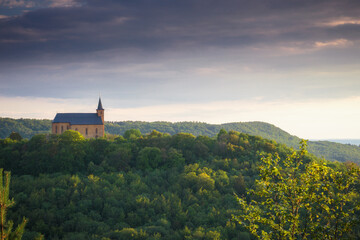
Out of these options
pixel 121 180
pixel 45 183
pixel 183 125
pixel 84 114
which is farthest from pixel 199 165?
pixel 183 125

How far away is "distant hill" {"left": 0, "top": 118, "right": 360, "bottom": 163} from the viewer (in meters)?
166

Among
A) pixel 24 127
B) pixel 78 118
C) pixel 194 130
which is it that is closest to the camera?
pixel 78 118

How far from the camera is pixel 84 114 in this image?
99.6 m

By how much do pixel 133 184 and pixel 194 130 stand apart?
125660 mm

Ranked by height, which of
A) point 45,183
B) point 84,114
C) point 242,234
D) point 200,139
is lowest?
point 242,234

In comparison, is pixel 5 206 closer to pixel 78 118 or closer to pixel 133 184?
pixel 133 184

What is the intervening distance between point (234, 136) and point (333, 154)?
11289 centimetres

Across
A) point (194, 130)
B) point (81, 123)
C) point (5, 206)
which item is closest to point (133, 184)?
point (81, 123)

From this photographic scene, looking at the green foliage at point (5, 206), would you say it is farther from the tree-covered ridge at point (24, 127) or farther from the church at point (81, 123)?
the tree-covered ridge at point (24, 127)

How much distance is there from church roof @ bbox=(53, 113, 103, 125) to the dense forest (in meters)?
15.0

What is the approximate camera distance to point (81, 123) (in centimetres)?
9731

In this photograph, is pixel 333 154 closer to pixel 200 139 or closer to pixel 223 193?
pixel 200 139

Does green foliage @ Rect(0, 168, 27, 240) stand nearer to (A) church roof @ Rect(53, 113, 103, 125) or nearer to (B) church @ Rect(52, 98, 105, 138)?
(B) church @ Rect(52, 98, 105, 138)

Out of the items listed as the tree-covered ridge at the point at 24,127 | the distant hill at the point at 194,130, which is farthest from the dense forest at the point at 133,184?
the distant hill at the point at 194,130
